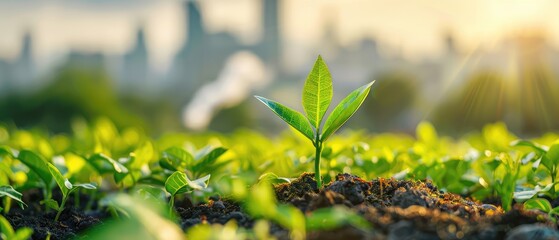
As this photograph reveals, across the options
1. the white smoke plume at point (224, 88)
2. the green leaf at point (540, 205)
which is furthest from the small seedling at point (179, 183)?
the white smoke plume at point (224, 88)

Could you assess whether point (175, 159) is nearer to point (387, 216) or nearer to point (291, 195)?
point (291, 195)

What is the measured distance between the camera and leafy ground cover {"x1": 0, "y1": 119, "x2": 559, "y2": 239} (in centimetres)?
147

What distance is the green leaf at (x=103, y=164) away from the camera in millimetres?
2669

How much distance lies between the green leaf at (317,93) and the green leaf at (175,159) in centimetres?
82

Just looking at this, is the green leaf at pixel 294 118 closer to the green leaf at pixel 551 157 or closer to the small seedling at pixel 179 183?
→ the small seedling at pixel 179 183

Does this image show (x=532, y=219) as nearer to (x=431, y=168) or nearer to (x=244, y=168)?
(x=431, y=168)

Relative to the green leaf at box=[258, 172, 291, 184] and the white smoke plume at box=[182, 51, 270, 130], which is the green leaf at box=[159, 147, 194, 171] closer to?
the green leaf at box=[258, 172, 291, 184]

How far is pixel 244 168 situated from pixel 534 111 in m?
32.8

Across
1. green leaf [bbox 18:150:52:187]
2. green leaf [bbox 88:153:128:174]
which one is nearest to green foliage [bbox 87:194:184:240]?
green leaf [bbox 88:153:128:174]

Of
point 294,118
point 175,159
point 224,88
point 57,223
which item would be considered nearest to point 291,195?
point 294,118

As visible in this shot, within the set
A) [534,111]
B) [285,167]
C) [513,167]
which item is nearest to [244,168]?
[285,167]

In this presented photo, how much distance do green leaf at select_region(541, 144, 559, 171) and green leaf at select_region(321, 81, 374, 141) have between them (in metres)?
1.04

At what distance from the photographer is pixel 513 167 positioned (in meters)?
2.59

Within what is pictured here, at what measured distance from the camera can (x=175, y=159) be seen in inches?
110
